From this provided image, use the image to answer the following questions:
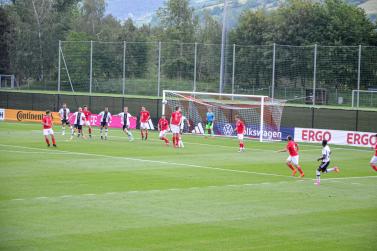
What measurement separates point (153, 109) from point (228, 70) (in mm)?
6945

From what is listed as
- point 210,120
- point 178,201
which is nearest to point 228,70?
point 210,120

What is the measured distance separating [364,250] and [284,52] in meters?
43.8

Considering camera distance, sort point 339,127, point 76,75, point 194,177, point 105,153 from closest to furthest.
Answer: point 194,177 < point 105,153 < point 339,127 < point 76,75

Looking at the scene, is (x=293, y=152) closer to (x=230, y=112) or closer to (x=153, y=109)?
(x=230, y=112)

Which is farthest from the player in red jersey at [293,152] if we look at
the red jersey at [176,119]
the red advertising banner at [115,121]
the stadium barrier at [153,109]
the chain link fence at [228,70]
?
the red advertising banner at [115,121]

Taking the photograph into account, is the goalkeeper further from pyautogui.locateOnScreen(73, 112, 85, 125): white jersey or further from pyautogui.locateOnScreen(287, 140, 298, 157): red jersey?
pyautogui.locateOnScreen(287, 140, 298, 157): red jersey

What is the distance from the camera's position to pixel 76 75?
67.1m

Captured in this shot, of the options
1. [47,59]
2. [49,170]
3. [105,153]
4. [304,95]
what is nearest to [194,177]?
[49,170]

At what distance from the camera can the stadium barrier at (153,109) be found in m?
51.3

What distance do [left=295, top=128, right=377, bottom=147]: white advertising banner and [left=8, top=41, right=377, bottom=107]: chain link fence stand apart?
8.19 m

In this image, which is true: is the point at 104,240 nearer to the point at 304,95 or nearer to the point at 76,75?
the point at 304,95

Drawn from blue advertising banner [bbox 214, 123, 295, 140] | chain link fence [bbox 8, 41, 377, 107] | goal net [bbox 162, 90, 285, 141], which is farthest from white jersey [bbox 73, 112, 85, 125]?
chain link fence [bbox 8, 41, 377, 107]

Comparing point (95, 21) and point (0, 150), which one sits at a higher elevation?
point (95, 21)

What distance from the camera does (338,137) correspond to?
151 feet
